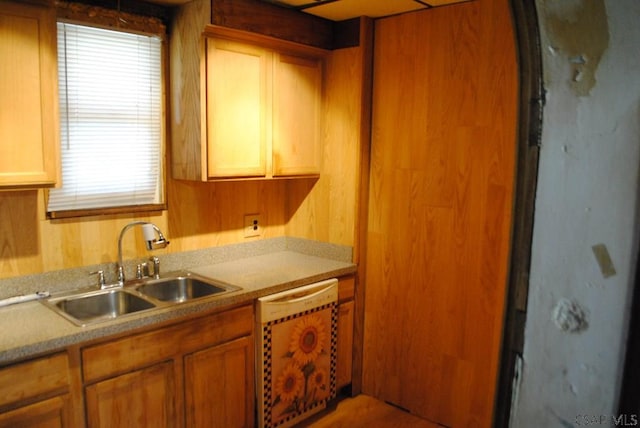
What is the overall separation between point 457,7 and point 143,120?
1.76m

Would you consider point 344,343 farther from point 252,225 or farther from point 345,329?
point 252,225

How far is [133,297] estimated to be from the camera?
2467 millimetres

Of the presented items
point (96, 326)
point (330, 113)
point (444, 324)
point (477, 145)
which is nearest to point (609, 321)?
point (96, 326)

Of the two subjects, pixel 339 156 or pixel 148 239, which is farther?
pixel 339 156

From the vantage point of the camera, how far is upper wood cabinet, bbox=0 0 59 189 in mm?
1894

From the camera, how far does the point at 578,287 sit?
0.55 m

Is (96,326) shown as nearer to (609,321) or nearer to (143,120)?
(143,120)

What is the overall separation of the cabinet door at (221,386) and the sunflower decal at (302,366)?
0.56 feet

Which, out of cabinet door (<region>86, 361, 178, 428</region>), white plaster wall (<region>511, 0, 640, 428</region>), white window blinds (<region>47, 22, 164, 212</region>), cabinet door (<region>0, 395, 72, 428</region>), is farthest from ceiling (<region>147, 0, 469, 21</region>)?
white plaster wall (<region>511, 0, 640, 428</region>)

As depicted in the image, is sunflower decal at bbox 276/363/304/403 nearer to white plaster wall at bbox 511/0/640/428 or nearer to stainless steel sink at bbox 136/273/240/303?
stainless steel sink at bbox 136/273/240/303

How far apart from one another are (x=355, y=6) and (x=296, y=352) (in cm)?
192

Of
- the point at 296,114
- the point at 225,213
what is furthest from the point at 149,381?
the point at 296,114

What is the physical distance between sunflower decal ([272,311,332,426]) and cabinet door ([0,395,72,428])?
1036 mm

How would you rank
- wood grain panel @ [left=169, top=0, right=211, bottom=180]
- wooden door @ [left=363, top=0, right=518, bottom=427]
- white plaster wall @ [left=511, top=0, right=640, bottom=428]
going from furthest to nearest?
wooden door @ [left=363, top=0, right=518, bottom=427]
wood grain panel @ [left=169, top=0, right=211, bottom=180]
white plaster wall @ [left=511, top=0, right=640, bottom=428]
